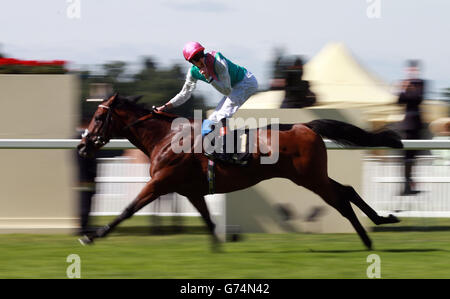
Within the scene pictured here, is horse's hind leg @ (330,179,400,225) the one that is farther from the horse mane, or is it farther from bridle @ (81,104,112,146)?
bridle @ (81,104,112,146)

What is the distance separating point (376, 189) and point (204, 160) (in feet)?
7.76

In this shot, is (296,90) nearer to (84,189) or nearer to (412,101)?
(412,101)

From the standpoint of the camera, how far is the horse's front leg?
6566 millimetres

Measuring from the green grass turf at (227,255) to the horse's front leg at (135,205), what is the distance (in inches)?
6.3

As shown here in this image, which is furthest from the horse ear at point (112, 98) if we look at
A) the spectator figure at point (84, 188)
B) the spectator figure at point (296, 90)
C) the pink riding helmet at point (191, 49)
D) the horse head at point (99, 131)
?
the spectator figure at point (296, 90)

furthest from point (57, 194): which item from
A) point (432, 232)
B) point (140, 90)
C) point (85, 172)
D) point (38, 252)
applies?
point (140, 90)

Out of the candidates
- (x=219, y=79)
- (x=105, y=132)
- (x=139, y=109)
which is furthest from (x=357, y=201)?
(x=105, y=132)

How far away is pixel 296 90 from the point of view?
8516 mm

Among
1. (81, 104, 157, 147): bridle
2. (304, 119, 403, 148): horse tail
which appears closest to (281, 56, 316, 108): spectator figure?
(304, 119, 403, 148): horse tail

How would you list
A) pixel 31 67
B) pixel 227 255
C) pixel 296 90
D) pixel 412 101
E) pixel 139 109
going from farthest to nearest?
pixel 412 101 < pixel 296 90 < pixel 31 67 < pixel 139 109 < pixel 227 255

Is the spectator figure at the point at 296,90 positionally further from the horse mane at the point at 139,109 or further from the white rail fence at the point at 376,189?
the horse mane at the point at 139,109

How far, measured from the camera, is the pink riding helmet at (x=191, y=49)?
266 inches
